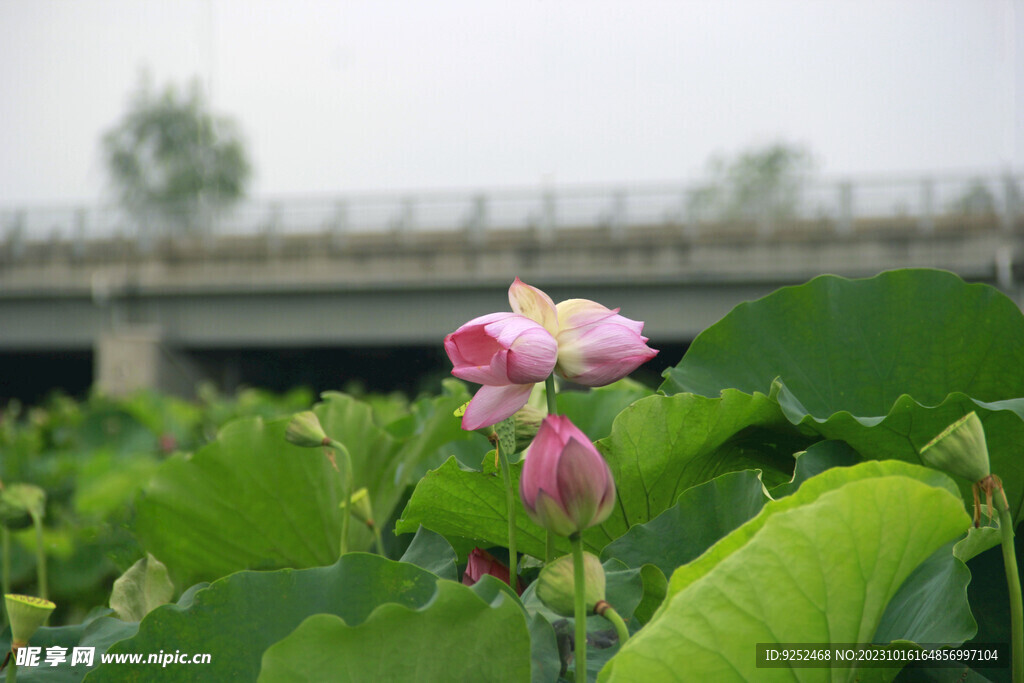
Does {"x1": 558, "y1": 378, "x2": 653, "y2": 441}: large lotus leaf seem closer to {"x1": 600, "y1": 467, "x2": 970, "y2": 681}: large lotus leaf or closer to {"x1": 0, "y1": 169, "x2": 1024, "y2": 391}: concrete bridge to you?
{"x1": 600, "y1": 467, "x2": 970, "y2": 681}: large lotus leaf

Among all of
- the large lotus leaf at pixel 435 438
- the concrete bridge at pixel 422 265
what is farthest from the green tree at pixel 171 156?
the large lotus leaf at pixel 435 438

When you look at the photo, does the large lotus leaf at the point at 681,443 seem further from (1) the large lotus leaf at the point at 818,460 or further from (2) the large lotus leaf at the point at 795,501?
(2) the large lotus leaf at the point at 795,501

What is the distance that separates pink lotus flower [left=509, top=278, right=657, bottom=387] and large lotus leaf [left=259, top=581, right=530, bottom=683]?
0.15 meters

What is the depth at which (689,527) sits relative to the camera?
0.64 metres

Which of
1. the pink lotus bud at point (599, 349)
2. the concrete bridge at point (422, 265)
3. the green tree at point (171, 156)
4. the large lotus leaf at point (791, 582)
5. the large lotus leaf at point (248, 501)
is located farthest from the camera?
the green tree at point (171, 156)

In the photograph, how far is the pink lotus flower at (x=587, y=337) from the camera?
537 mm

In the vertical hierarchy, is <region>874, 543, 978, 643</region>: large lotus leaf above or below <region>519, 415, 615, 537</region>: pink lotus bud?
below

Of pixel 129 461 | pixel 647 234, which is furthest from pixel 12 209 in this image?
pixel 129 461

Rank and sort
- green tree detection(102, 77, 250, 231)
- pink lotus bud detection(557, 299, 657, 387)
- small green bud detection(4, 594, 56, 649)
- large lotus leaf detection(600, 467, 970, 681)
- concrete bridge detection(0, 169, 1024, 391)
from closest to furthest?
large lotus leaf detection(600, 467, 970, 681), pink lotus bud detection(557, 299, 657, 387), small green bud detection(4, 594, 56, 649), concrete bridge detection(0, 169, 1024, 391), green tree detection(102, 77, 250, 231)

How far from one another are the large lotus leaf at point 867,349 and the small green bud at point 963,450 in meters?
0.21

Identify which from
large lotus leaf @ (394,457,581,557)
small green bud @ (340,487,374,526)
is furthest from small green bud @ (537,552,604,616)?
small green bud @ (340,487,374,526)

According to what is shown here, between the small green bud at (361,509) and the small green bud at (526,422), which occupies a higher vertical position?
the small green bud at (526,422)

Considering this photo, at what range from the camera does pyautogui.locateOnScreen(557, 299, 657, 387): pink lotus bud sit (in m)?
0.54

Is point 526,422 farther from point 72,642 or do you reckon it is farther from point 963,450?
point 72,642
